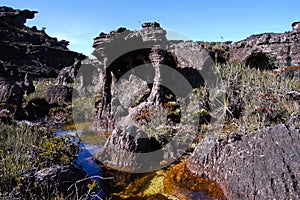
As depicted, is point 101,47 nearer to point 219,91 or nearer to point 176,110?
point 176,110

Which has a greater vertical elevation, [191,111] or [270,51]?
[270,51]

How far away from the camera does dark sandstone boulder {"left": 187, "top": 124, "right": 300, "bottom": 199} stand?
3.20 m

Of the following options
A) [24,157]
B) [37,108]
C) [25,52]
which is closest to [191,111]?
[24,157]

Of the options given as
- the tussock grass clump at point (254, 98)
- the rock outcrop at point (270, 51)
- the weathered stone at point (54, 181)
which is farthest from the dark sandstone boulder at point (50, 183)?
the rock outcrop at point (270, 51)

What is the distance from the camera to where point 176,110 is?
7129mm

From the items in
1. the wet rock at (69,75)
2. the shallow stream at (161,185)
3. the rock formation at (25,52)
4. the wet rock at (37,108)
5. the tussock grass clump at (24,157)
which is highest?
the rock formation at (25,52)

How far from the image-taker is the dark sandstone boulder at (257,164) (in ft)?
10.5

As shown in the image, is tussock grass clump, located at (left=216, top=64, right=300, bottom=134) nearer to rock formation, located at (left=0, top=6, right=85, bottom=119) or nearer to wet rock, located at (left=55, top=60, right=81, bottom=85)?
wet rock, located at (left=55, top=60, right=81, bottom=85)

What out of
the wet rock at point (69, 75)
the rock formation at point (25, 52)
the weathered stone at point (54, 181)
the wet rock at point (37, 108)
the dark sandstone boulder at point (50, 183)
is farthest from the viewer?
the rock formation at point (25, 52)

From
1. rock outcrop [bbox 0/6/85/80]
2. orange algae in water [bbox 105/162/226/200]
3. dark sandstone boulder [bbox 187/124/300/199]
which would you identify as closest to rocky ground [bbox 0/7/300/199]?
dark sandstone boulder [bbox 187/124/300/199]

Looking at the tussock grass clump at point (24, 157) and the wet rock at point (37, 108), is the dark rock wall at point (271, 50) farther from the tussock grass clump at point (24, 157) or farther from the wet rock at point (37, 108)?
the wet rock at point (37, 108)

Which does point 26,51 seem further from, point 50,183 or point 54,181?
point 54,181

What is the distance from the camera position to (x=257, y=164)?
11.8ft

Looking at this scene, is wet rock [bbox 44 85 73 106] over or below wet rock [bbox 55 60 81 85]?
below
